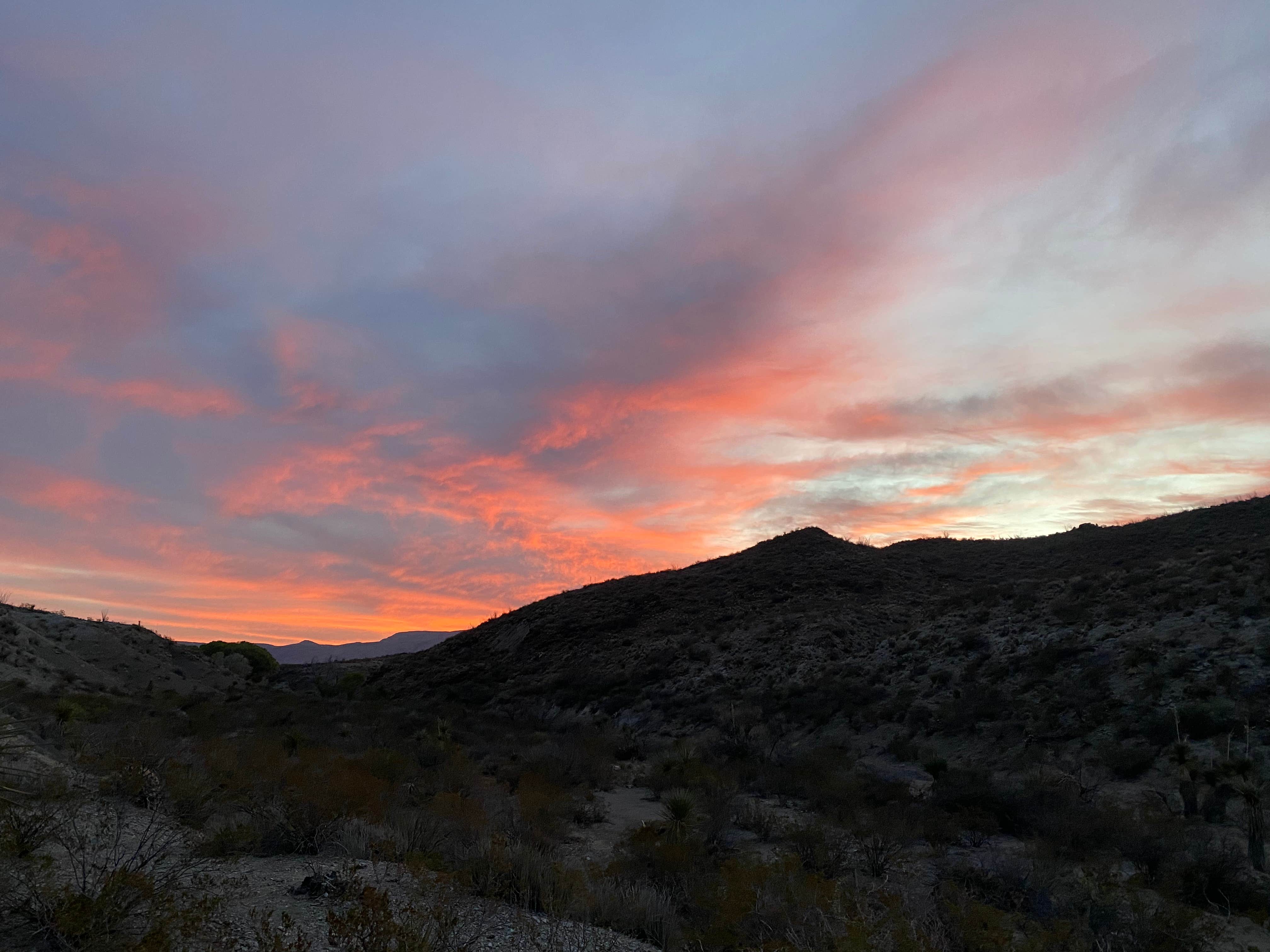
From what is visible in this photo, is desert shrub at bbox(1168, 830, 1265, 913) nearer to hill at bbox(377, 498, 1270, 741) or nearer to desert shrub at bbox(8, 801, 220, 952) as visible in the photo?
hill at bbox(377, 498, 1270, 741)

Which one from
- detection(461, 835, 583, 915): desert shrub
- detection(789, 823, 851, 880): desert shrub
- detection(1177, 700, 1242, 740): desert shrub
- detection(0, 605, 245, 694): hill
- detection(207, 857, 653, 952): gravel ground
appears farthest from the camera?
detection(0, 605, 245, 694): hill

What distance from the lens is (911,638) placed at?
28109 millimetres

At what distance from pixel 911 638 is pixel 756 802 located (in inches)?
632

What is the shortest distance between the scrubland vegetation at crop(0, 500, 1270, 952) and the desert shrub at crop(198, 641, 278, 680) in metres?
27.1

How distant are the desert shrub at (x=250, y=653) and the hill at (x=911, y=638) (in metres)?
11.0

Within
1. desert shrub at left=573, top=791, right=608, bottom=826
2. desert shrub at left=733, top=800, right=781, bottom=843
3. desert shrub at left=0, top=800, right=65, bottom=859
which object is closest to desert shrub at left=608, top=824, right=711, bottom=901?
desert shrub at left=733, top=800, right=781, bottom=843

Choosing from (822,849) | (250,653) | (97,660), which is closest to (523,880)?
(822,849)

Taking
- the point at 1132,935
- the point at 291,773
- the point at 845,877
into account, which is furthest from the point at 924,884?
the point at 291,773

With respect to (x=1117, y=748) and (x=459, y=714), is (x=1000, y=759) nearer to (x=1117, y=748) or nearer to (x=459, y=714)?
(x=1117, y=748)

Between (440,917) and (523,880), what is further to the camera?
(523,880)

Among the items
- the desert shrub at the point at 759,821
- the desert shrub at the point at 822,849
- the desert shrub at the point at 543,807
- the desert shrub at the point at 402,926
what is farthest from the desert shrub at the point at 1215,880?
the desert shrub at the point at 402,926

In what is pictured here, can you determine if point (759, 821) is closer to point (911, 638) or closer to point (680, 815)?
point (680, 815)

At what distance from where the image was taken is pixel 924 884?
9.59m

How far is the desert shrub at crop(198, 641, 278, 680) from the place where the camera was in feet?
178
